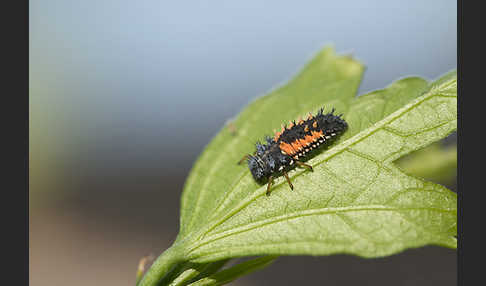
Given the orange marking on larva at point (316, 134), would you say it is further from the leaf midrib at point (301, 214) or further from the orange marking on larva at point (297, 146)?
the leaf midrib at point (301, 214)

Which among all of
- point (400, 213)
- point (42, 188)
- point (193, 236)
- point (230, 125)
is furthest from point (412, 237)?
point (42, 188)

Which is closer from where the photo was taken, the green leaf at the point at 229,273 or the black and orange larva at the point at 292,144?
the green leaf at the point at 229,273

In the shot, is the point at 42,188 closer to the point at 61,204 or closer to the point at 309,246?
the point at 61,204

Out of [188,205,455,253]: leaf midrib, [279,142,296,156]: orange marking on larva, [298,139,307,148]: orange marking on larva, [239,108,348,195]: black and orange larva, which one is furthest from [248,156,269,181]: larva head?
[188,205,455,253]: leaf midrib

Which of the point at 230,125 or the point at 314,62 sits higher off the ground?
the point at 314,62

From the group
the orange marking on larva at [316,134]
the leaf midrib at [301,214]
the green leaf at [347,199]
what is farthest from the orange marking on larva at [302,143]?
the leaf midrib at [301,214]

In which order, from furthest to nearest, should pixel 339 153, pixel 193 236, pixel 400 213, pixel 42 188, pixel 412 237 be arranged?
pixel 42 188 → pixel 339 153 → pixel 193 236 → pixel 400 213 → pixel 412 237
